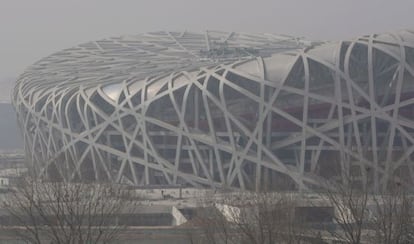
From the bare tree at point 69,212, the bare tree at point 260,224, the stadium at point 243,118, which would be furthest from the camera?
the stadium at point 243,118

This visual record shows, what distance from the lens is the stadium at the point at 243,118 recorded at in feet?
170

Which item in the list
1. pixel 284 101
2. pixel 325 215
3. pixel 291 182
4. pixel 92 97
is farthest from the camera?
pixel 92 97

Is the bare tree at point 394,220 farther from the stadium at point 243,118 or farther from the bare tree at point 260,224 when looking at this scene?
the stadium at point 243,118

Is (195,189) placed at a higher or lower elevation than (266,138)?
lower

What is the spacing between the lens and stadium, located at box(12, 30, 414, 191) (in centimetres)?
5172

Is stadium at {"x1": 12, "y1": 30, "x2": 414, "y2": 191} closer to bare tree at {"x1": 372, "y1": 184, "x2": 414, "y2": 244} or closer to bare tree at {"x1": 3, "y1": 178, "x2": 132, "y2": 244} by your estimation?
bare tree at {"x1": 372, "y1": 184, "x2": 414, "y2": 244}

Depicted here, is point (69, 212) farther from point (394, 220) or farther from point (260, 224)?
point (394, 220)

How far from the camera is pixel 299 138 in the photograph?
176 ft

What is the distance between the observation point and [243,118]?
2185 inches

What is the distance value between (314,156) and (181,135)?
33.8 feet

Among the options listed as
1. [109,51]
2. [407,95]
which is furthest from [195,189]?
[109,51]

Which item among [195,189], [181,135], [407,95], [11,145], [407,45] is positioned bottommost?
[11,145]

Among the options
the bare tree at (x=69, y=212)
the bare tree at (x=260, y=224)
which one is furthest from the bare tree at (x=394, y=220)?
the bare tree at (x=69, y=212)

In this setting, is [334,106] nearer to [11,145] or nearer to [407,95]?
[407,95]
